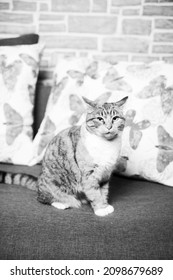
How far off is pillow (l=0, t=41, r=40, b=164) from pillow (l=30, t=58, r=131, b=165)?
0.25 feet

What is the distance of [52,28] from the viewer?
1.91 meters

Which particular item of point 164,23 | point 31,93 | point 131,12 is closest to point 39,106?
point 31,93

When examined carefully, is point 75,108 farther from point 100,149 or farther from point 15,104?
point 100,149

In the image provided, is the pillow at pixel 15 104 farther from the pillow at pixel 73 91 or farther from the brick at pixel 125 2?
the brick at pixel 125 2

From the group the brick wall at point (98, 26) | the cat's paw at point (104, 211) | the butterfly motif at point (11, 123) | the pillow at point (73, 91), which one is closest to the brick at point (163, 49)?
the brick wall at point (98, 26)

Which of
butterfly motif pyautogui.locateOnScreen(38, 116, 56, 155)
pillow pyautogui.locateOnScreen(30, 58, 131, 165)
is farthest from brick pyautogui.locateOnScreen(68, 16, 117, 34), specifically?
butterfly motif pyautogui.locateOnScreen(38, 116, 56, 155)

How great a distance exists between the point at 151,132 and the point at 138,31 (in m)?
0.85

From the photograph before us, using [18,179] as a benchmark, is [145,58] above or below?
above

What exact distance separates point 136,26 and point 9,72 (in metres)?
0.87

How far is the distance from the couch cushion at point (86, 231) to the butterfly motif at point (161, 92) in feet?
1.39

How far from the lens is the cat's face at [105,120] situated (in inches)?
44.0

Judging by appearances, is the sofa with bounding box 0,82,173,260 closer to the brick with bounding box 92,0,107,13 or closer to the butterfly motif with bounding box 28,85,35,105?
the butterfly motif with bounding box 28,85,35,105

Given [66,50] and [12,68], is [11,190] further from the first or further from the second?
[66,50]

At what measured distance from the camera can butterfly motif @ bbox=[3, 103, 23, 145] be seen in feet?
5.09
